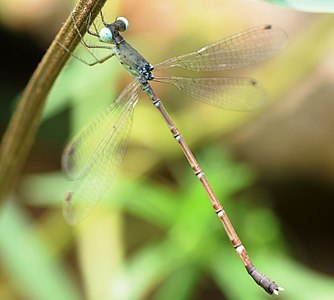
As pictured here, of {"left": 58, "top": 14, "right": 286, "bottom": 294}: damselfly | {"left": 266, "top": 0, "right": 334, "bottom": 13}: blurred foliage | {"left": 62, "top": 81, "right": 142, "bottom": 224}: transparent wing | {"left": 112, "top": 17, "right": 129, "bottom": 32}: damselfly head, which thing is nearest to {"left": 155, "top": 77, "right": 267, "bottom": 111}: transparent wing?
{"left": 58, "top": 14, "right": 286, "bottom": 294}: damselfly

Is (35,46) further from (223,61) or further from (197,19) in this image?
(223,61)

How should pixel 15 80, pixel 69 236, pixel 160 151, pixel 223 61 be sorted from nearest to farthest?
pixel 223 61 < pixel 69 236 < pixel 160 151 < pixel 15 80

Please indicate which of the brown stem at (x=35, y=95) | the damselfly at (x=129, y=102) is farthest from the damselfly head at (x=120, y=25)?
the brown stem at (x=35, y=95)

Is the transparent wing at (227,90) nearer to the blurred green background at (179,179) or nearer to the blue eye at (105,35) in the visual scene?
the blurred green background at (179,179)

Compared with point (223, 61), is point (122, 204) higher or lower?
lower

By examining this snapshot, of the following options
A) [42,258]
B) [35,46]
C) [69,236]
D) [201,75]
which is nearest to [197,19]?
[201,75]

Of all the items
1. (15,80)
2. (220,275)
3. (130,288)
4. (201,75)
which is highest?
(15,80)
